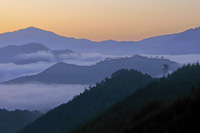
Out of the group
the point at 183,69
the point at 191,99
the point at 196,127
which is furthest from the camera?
the point at 183,69

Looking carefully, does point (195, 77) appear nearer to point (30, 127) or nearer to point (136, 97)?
point (136, 97)

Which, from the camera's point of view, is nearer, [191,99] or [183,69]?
[191,99]

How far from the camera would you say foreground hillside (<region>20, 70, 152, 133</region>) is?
157m

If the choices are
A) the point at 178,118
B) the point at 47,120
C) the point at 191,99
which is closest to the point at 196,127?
the point at 178,118

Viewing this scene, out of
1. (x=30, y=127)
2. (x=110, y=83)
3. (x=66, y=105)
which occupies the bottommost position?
(x=30, y=127)

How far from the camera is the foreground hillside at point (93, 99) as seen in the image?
157 m

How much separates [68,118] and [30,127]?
33.3m

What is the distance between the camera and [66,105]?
182750mm

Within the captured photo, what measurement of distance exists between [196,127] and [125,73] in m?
156

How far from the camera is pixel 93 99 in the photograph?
170 m

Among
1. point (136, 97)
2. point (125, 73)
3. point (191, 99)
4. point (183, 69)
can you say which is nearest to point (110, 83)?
point (125, 73)

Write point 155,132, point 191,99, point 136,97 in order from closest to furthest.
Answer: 1. point 155,132
2. point 191,99
3. point 136,97

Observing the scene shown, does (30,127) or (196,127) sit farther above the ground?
(196,127)

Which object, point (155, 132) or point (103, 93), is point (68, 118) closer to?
point (103, 93)
